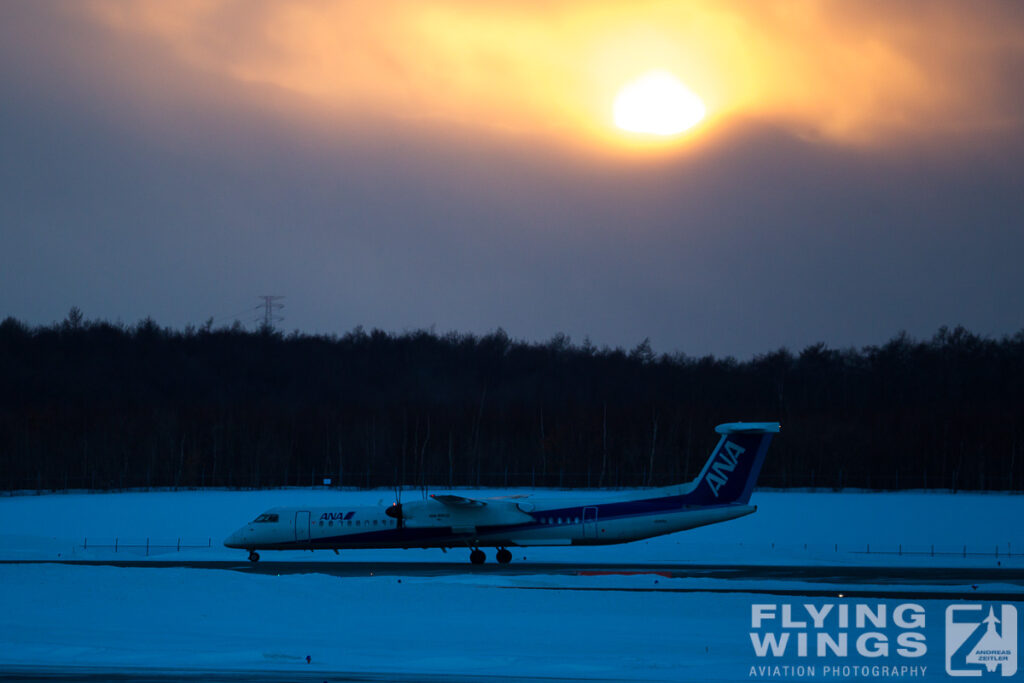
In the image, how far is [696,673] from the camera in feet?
61.8

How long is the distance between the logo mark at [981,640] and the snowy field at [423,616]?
377 mm

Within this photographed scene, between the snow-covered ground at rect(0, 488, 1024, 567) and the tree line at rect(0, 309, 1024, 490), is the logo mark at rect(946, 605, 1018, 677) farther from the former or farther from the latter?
the tree line at rect(0, 309, 1024, 490)

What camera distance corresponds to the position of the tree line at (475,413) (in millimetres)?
77562

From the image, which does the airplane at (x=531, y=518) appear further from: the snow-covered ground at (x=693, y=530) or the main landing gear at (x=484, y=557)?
the snow-covered ground at (x=693, y=530)

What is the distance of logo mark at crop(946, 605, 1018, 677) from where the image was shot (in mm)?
19641

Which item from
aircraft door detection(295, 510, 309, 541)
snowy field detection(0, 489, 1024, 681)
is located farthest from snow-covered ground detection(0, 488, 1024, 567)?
aircraft door detection(295, 510, 309, 541)

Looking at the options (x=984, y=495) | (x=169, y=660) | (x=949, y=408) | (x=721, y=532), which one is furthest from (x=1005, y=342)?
(x=169, y=660)

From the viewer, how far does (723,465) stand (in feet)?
122

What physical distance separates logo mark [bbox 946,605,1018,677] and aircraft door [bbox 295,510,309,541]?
22.3 meters

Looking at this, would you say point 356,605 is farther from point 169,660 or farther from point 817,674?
point 817,674

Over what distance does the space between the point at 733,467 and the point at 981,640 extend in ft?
50.5

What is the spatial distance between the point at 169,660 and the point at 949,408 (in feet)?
285

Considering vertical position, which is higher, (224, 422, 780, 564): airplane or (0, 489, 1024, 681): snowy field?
(224, 422, 780, 564): airplane

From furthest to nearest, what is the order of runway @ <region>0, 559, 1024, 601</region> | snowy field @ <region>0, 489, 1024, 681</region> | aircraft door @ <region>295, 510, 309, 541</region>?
1. aircraft door @ <region>295, 510, 309, 541</region>
2. runway @ <region>0, 559, 1024, 601</region>
3. snowy field @ <region>0, 489, 1024, 681</region>
